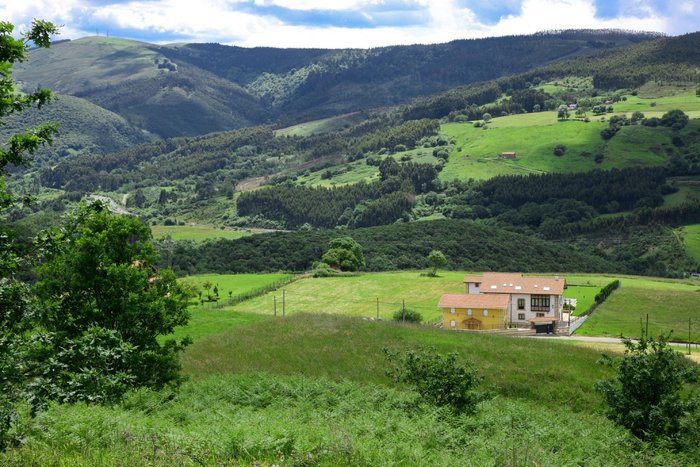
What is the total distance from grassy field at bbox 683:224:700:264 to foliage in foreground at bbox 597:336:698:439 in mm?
144846

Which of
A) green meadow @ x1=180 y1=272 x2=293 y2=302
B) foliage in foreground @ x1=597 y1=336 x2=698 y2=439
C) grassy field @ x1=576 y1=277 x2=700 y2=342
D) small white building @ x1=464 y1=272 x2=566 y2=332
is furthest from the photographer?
green meadow @ x1=180 y1=272 x2=293 y2=302

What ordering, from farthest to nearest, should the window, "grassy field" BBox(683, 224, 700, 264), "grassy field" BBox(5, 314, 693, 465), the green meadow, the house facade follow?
"grassy field" BBox(683, 224, 700, 264) < the green meadow < the window < the house facade < "grassy field" BBox(5, 314, 693, 465)

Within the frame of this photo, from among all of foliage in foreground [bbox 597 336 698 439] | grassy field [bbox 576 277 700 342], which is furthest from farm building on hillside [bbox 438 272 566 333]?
foliage in foreground [bbox 597 336 698 439]

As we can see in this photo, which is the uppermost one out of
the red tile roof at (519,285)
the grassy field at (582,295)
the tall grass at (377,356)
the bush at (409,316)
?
the tall grass at (377,356)

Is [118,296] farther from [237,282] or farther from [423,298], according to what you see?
[237,282]

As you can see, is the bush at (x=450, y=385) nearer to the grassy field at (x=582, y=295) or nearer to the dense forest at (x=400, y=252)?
the grassy field at (x=582, y=295)

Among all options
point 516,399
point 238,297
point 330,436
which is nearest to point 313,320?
point 516,399

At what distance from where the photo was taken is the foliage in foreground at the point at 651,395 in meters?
25.4

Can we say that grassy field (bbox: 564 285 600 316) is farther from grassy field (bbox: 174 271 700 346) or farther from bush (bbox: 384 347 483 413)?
bush (bbox: 384 347 483 413)

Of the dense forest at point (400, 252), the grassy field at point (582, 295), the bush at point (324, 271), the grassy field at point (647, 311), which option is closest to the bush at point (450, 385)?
the grassy field at point (647, 311)

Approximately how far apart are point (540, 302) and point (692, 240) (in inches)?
3981

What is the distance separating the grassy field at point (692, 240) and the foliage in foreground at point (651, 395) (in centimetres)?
14485

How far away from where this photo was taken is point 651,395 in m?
26.4

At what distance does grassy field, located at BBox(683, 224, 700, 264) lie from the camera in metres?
159
